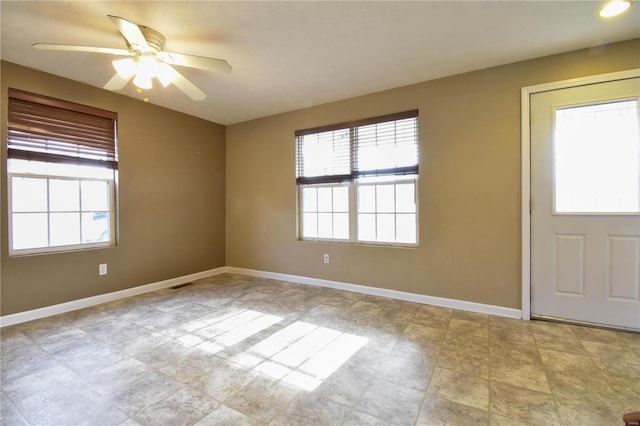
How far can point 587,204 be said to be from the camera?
104 inches

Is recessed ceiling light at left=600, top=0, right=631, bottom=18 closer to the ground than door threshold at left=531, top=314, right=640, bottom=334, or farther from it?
farther from it

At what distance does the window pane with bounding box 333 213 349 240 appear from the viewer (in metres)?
3.96

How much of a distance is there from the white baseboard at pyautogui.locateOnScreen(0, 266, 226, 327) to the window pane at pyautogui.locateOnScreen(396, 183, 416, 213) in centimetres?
327

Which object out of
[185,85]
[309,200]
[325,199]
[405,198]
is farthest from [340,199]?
[185,85]

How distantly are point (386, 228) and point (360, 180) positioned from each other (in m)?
0.72

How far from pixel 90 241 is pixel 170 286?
3.79ft

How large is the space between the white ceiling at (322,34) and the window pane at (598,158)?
0.64 m

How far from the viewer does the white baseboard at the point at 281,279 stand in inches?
114

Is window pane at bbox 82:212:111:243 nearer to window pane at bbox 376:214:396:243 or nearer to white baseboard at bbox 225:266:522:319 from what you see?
white baseboard at bbox 225:266:522:319

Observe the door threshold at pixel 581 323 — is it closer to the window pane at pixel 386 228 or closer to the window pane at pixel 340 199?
the window pane at pixel 386 228

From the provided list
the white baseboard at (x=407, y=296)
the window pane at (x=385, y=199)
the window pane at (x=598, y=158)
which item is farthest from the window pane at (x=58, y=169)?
the window pane at (x=598, y=158)

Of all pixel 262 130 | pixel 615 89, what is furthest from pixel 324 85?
pixel 615 89

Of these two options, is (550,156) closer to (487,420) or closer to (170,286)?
(487,420)

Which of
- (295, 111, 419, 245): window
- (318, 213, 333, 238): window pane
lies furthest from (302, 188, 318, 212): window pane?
(318, 213, 333, 238): window pane
